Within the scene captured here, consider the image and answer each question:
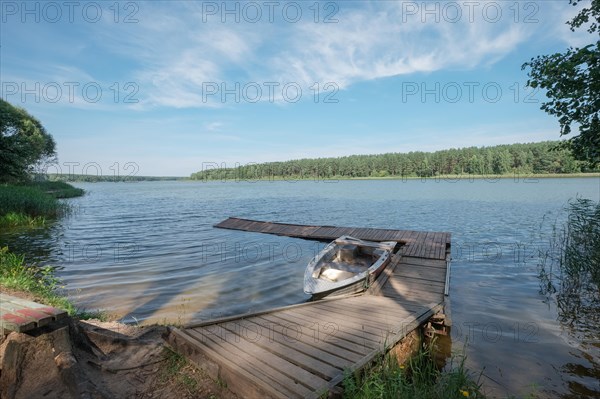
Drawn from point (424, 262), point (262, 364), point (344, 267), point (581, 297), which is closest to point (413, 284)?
point (344, 267)

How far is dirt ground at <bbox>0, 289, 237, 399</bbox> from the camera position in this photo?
3217mm

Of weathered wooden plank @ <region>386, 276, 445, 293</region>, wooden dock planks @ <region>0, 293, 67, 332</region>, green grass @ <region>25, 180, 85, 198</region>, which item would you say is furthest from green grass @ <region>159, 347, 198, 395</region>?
green grass @ <region>25, 180, 85, 198</region>

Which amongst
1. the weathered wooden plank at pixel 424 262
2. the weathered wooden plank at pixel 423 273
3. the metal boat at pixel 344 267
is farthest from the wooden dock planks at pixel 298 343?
the weathered wooden plank at pixel 424 262

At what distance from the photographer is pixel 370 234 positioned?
18.5 meters

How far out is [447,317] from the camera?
6.92 m

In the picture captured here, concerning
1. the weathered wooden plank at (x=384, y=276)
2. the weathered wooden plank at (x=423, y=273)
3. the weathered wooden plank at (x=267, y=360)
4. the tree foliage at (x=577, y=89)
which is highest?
the tree foliage at (x=577, y=89)

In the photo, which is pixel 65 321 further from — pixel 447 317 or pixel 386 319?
pixel 447 317

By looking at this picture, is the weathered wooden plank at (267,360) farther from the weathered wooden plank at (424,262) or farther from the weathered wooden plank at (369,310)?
the weathered wooden plank at (424,262)

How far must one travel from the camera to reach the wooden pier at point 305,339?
388cm

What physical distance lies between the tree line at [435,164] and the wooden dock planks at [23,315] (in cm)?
8763

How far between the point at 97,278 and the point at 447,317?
1162 cm

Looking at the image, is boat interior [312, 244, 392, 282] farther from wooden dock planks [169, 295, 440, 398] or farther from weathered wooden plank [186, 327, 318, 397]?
weathered wooden plank [186, 327, 318, 397]

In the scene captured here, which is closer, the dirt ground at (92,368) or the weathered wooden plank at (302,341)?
the dirt ground at (92,368)

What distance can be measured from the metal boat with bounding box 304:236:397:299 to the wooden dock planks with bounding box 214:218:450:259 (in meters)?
2.44
